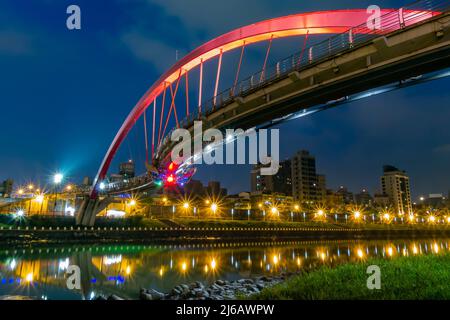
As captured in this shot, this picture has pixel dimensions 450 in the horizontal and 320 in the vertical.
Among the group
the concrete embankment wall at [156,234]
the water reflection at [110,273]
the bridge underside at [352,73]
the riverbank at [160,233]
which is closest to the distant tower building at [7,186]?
the riverbank at [160,233]

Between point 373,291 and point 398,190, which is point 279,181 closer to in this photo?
point 398,190

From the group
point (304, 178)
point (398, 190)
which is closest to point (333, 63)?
point (304, 178)

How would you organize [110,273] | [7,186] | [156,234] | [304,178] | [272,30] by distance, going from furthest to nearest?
1. [304,178]
2. [7,186]
3. [156,234]
4. [272,30]
5. [110,273]

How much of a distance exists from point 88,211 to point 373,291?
44.4 m

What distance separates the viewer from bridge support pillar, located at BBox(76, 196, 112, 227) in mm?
45750

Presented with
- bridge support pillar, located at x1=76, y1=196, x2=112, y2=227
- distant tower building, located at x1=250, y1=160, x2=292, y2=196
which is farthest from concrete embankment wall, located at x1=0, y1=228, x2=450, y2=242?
distant tower building, located at x1=250, y1=160, x2=292, y2=196

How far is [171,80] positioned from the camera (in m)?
35.1

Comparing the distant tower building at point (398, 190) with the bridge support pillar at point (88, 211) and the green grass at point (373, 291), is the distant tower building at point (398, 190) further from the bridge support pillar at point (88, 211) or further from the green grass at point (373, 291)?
the green grass at point (373, 291)

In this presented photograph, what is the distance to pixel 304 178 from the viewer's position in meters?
150

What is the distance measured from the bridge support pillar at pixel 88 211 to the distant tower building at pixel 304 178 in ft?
366

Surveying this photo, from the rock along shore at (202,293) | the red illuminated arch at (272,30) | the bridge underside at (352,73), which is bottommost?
the rock along shore at (202,293)

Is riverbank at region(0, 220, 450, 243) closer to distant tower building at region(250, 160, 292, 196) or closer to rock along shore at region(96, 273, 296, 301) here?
rock along shore at region(96, 273, 296, 301)

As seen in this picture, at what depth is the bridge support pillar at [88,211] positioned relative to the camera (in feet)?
150

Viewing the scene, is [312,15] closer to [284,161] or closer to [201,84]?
[201,84]
